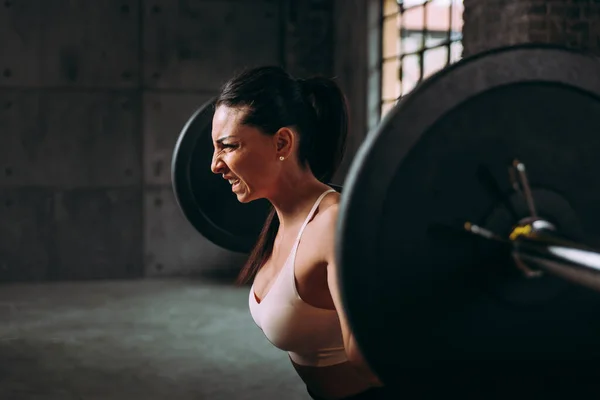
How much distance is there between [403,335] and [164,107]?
5.05 metres

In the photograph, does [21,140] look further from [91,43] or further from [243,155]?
[243,155]

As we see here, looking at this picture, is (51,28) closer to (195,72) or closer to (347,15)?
(195,72)

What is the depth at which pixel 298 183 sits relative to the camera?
4.60 feet

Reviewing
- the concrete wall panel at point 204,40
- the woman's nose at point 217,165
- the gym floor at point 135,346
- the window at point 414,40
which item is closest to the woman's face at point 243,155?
the woman's nose at point 217,165

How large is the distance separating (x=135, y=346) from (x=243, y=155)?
270 centimetres

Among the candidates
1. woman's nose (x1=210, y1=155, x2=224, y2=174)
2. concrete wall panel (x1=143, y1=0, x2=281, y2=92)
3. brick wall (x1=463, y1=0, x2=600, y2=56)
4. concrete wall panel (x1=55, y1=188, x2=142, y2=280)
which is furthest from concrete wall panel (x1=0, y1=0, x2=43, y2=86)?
woman's nose (x1=210, y1=155, x2=224, y2=174)

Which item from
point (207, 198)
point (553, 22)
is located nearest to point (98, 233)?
point (553, 22)

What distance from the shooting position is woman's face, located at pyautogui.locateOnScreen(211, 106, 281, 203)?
1295 mm

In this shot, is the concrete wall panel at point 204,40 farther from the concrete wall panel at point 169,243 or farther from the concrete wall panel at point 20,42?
the concrete wall panel at point 169,243

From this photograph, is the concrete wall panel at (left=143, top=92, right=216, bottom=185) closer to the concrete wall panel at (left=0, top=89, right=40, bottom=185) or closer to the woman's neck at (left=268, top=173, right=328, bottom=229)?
the concrete wall panel at (left=0, top=89, right=40, bottom=185)

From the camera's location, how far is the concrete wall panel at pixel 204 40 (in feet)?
18.4

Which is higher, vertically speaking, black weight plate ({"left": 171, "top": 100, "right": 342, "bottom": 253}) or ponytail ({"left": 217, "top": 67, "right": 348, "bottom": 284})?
ponytail ({"left": 217, "top": 67, "right": 348, "bottom": 284})

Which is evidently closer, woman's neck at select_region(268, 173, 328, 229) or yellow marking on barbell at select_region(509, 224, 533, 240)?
yellow marking on barbell at select_region(509, 224, 533, 240)

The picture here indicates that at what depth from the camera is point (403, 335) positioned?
0.78 m
